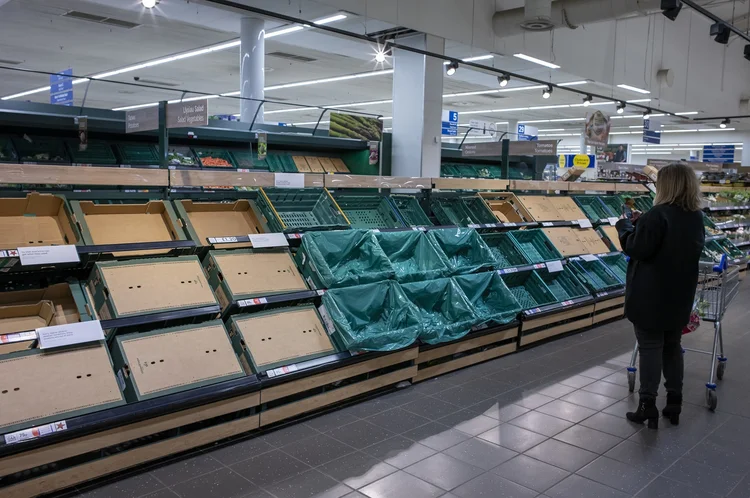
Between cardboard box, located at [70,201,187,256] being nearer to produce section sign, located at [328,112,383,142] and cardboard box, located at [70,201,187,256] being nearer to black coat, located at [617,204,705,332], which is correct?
black coat, located at [617,204,705,332]

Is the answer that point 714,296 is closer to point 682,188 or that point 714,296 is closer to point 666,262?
point 666,262

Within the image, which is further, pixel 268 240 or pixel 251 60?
pixel 251 60

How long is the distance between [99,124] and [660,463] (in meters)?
6.10

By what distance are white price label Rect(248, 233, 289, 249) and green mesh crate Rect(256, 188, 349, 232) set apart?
0.23 meters

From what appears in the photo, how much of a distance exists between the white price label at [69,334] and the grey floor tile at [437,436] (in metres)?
1.84

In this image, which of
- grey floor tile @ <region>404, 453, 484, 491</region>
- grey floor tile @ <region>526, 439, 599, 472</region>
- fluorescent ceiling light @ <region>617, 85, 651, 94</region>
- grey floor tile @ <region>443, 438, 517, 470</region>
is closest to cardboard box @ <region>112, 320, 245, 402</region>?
grey floor tile @ <region>404, 453, 484, 491</region>

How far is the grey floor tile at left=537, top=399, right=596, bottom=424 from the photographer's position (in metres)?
3.88

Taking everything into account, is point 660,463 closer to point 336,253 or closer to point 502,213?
point 336,253

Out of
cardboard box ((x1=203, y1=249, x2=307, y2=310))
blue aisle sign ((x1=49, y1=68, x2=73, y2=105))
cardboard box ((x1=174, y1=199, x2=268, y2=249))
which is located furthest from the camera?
blue aisle sign ((x1=49, y1=68, x2=73, y2=105))

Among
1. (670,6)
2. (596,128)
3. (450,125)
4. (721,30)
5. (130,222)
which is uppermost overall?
(721,30)

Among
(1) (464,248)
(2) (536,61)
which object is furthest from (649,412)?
(2) (536,61)

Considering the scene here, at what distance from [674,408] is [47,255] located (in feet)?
12.6

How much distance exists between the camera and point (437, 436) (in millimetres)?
3520

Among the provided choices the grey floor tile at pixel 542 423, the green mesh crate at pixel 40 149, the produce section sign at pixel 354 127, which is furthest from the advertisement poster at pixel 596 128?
the green mesh crate at pixel 40 149
